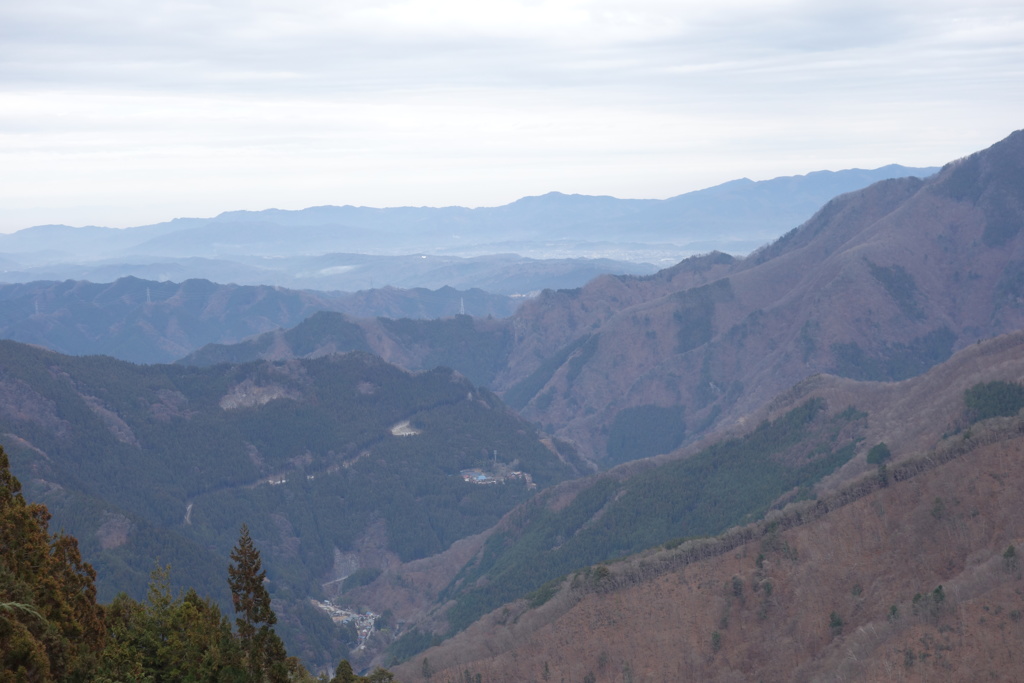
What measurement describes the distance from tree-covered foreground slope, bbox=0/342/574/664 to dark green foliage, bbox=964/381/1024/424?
70.0m

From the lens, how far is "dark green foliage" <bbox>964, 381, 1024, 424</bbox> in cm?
8875

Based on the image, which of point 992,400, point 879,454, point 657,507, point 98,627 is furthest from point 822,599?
point 657,507

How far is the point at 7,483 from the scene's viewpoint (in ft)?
119

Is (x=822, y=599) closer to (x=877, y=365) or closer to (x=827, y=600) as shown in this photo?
(x=827, y=600)

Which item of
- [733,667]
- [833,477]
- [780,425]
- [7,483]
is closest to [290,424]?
[780,425]

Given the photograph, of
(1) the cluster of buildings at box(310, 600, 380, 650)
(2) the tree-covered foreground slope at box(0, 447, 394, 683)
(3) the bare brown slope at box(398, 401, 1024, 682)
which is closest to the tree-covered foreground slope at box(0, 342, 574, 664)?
(1) the cluster of buildings at box(310, 600, 380, 650)

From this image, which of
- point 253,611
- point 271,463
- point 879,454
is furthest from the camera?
point 271,463

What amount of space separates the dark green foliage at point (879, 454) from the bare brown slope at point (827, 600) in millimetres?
12912

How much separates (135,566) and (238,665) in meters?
82.2

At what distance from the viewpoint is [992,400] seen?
91188 millimetres

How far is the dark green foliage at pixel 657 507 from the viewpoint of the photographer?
4222 inches

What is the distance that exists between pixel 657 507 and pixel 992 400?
127ft

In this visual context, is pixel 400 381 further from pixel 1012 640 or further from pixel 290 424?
pixel 1012 640

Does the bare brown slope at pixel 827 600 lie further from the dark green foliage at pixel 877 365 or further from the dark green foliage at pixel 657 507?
the dark green foliage at pixel 877 365
